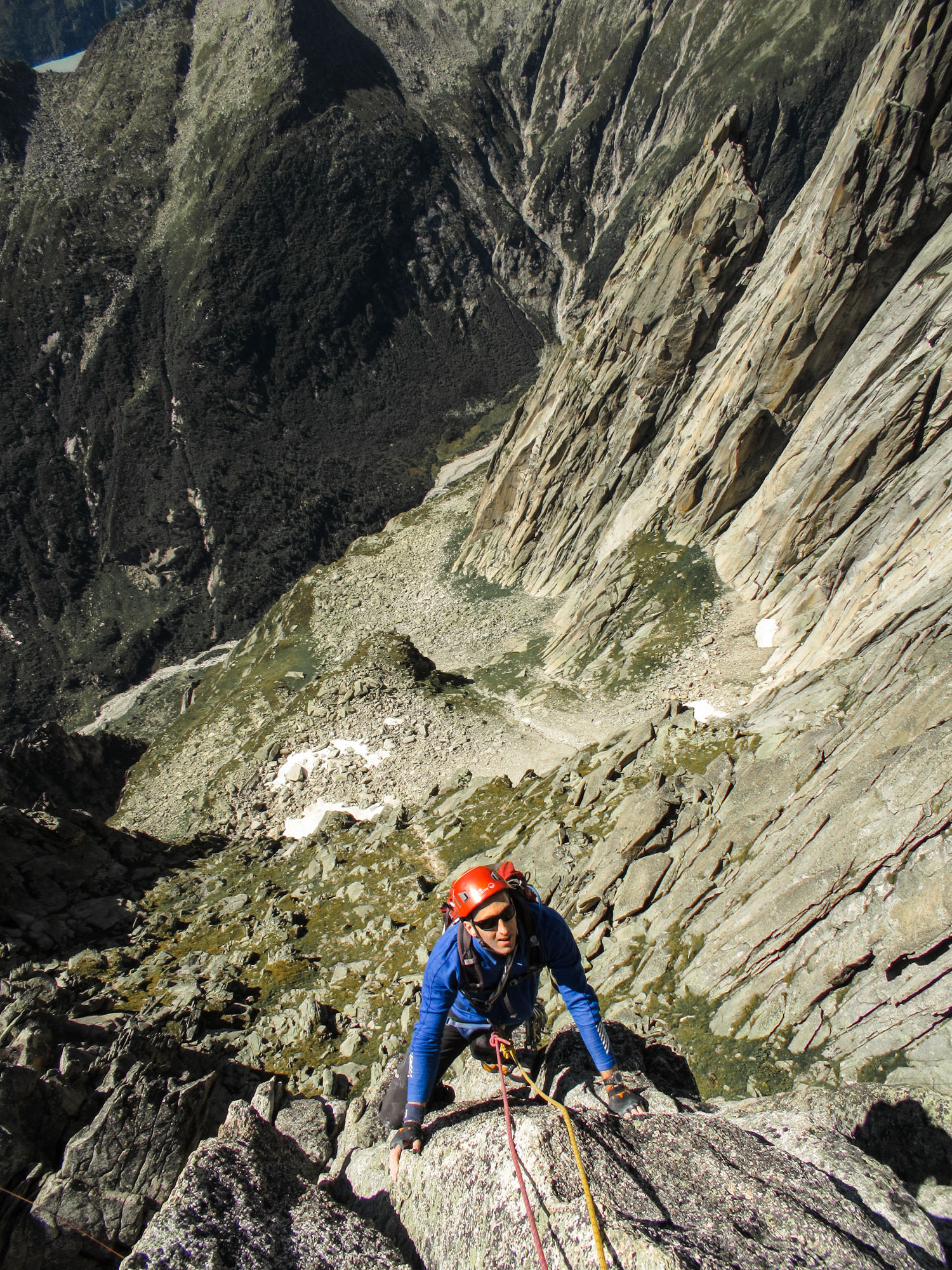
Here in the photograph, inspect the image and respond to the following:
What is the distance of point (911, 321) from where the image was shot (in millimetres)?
31172

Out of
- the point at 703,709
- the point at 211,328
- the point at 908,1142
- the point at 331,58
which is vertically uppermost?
the point at 331,58

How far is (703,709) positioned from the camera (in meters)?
32.3

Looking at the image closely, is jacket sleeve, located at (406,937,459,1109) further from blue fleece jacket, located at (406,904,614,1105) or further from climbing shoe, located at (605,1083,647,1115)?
climbing shoe, located at (605,1083,647,1115)

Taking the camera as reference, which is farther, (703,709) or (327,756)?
(327,756)

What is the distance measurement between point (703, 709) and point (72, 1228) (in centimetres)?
2931

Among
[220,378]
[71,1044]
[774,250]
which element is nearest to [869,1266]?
[71,1044]

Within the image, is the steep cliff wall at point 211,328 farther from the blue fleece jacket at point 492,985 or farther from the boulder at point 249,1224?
the blue fleece jacket at point 492,985

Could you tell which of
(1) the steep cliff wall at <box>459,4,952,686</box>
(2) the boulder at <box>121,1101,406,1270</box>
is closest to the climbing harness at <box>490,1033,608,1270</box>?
(2) the boulder at <box>121,1101,406,1270</box>

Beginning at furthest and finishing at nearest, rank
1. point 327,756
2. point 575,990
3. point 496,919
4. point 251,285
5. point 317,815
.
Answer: point 251,285 → point 327,756 → point 317,815 → point 575,990 → point 496,919

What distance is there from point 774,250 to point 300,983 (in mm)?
47681

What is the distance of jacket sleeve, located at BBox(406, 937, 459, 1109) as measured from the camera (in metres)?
7.42

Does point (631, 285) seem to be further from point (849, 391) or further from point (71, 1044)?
point (71, 1044)

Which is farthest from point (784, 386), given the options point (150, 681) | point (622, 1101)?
point (150, 681)

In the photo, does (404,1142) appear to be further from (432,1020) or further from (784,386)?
(784,386)
